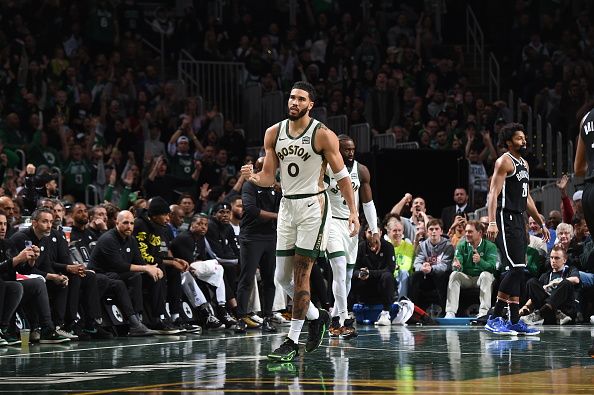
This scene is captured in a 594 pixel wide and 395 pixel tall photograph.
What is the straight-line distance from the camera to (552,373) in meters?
9.70

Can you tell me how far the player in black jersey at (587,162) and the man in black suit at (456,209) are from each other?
961 centimetres

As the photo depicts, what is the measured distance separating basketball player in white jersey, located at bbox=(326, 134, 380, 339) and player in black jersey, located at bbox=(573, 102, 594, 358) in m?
3.76

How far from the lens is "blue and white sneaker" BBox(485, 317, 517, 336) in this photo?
13906 millimetres

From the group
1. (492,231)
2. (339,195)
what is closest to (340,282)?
(339,195)

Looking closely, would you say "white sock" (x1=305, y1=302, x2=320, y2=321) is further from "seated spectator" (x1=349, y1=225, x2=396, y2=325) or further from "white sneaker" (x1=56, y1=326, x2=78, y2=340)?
A: "seated spectator" (x1=349, y1=225, x2=396, y2=325)

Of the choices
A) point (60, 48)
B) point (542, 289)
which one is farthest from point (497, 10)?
point (542, 289)

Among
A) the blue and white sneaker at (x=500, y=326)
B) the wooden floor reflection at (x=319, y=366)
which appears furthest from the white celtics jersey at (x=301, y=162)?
the blue and white sneaker at (x=500, y=326)

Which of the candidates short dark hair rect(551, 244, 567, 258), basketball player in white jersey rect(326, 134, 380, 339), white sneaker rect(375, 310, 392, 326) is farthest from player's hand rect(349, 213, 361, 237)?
short dark hair rect(551, 244, 567, 258)

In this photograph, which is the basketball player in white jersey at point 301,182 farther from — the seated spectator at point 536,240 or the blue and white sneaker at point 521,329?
the seated spectator at point 536,240

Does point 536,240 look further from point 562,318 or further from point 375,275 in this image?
point 375,275

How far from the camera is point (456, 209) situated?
1995cm

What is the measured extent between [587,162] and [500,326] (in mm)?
4303

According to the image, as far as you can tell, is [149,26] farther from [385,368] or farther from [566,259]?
[385,368]

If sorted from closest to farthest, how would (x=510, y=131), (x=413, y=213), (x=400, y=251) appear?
(x=510, y=131) < (x=400, y=251) < (x=413, y=213)
